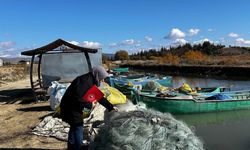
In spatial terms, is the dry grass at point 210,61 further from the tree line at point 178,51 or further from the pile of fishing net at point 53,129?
the pile of fishing net at point 53,129

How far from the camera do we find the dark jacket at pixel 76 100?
603 centimetres

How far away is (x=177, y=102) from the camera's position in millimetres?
16016

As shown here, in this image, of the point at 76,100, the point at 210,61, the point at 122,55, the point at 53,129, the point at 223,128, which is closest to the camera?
the point at 76,100

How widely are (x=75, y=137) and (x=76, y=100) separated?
2.29 ft

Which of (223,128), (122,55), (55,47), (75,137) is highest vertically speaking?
(55,47)

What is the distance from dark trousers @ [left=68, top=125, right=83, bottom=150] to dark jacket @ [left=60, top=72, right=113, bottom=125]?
11 cm

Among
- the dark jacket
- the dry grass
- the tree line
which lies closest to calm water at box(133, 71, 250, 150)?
the dark jacket

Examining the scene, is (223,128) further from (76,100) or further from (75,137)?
(76,100)

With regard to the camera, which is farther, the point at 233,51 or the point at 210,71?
the point at 233,51

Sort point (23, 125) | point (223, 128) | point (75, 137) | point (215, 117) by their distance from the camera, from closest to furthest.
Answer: point (75, 137)
point (23, 125)
point (223, 128)
point (215, 117)

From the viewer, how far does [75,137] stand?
20.8 ft

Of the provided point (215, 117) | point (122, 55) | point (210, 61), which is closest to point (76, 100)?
point (215, 117)

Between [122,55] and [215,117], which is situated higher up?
[122,55]

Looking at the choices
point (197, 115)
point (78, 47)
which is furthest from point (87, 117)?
point (197, 115)
